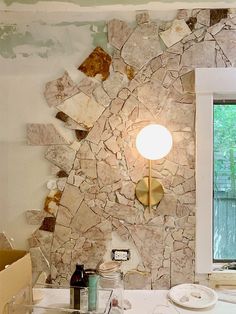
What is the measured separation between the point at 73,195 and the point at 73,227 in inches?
6.7

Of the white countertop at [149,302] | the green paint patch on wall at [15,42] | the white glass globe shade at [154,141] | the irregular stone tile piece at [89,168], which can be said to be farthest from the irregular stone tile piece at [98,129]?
the white countertop at [149,302]

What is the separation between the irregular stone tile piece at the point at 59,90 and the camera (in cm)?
209

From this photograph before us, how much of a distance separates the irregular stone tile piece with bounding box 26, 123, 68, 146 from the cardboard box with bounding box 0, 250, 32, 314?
0.61 m

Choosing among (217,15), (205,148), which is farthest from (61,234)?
(217,15)

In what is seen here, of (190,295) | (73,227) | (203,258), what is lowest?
(190,295)

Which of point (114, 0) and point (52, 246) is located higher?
point (114, 0)

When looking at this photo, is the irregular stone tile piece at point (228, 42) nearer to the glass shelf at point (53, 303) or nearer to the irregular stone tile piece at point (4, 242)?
the glass shelf at point (53, 303)

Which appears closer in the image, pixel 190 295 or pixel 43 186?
pixel 190 295

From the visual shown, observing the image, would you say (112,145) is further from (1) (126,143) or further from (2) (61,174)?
(2) (61,174)

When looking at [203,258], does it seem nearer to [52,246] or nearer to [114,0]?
[52,246]

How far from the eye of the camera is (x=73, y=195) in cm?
209

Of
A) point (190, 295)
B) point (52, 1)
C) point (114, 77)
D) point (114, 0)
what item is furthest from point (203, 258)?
point (52, 1)

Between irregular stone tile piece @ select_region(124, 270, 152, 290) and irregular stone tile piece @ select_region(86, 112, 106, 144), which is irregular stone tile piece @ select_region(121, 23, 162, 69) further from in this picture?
irregular stone tile piece @ select_region(124, 270, 152, 290)

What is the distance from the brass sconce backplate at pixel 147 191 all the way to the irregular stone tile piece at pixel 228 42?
0.75 metres
